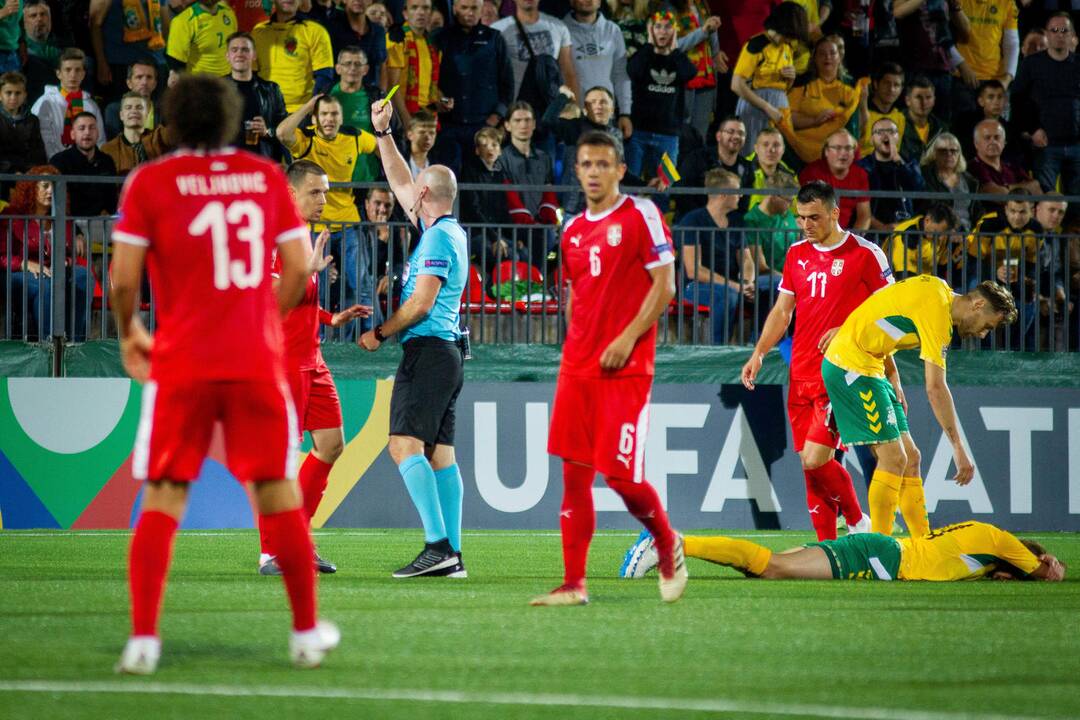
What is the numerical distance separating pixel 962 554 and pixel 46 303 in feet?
26.7

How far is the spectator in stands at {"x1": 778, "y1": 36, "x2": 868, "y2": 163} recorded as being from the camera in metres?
16.9

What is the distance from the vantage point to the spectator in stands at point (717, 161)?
1567cm

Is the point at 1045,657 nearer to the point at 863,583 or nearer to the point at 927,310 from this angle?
the point at 863,583

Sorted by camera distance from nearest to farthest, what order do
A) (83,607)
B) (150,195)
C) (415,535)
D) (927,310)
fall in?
(150,195) < (83,607) < (927,310) < (415,535)

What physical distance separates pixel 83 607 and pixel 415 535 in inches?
222

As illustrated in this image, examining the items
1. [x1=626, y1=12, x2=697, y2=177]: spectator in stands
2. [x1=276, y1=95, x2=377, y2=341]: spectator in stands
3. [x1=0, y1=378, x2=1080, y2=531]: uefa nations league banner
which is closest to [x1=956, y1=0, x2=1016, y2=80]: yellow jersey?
[x1=626, y1=12, x2=697, y2=177]: spectator in stands

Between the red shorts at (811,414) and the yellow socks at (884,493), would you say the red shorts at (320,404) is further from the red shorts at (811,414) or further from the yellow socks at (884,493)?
the yellow socks at (884,493)

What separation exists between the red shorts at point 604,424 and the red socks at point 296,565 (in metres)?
2.21

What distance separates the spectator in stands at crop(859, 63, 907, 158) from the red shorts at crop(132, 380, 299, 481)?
13.4 metres

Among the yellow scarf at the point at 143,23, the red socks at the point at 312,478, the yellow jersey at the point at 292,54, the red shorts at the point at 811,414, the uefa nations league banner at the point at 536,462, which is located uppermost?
the yellow scarf at the point at 143,23

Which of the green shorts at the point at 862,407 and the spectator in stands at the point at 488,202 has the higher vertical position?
the spectator in stands at the point at 488,202

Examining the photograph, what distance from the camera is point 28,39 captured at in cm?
1499

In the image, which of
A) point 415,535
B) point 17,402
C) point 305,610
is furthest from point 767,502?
point 305,610

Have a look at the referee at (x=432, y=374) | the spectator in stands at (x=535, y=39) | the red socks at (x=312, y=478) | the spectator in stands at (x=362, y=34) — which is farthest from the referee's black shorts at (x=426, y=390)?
the spectator in stands at (x=535, y=39)
